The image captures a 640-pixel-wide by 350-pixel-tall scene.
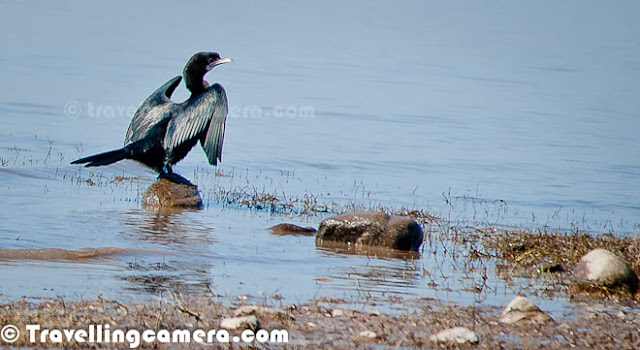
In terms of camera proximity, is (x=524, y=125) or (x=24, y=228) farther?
(x=524, y=125)

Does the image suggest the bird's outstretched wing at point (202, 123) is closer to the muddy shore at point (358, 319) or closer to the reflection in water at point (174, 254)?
the reflection in water at point (174, 254)

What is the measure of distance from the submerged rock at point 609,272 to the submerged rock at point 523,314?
1.28m

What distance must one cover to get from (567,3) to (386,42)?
81.3ft

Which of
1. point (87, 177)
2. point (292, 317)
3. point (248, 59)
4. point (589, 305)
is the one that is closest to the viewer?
point (292, 317)

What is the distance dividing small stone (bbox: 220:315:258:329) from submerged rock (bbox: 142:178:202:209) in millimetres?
5469

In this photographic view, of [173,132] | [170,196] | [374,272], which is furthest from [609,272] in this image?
[173,132]

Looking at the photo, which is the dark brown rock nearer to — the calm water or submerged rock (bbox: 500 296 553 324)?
the calm water

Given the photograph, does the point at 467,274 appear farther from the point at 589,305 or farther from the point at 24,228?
the point at 24,228

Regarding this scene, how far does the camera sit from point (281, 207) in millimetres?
12375

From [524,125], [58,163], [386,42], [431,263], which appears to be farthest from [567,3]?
[431,263]

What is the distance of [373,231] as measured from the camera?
10078 mm

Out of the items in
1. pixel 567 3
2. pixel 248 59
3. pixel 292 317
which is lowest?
pixel 292 317

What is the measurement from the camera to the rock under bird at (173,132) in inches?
491

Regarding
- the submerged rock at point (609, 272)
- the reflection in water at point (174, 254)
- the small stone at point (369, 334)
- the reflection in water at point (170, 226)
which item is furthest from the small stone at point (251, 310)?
the reflection in water at point (170, 226)
